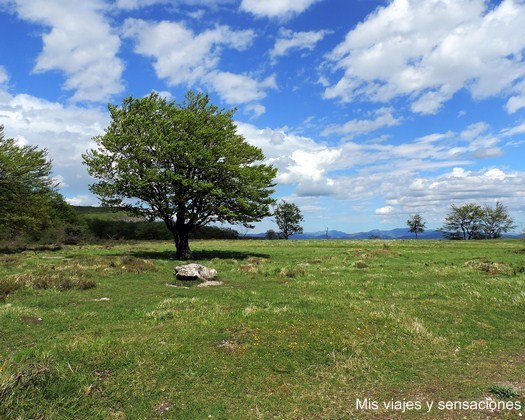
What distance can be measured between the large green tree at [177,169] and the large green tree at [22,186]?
17.2 m

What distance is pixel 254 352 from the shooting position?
1112 centimetres

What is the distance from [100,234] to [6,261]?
6560 cm

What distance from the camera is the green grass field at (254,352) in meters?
8.48

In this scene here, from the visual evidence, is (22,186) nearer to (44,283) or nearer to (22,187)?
(22,187)

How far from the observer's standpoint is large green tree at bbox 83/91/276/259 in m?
39.9

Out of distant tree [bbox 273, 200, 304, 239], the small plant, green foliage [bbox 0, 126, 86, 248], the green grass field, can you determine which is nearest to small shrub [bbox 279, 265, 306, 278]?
the green grass field

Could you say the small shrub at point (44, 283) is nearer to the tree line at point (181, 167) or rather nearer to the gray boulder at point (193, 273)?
the gray boulder at point (193, 273)

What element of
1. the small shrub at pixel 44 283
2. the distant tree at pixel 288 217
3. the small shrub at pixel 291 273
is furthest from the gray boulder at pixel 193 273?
the distant tree at pixel 288 217

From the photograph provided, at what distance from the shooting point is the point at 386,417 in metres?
8.01

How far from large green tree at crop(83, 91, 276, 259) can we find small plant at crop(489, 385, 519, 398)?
109ft

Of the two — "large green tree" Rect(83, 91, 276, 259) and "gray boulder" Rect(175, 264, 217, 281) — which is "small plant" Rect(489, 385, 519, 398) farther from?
"large green tree" Rect(83, 91, 276, 259)

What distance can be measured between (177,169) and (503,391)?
122 ft

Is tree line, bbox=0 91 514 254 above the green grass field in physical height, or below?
above

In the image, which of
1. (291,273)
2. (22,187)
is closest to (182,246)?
(291,273)
